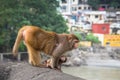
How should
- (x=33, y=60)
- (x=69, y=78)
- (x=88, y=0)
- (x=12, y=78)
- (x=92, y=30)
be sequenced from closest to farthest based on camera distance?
(x=69, y=78), (x=12, y=78), (x=33, y=60), (x=92, y=30), (x=88, y=0)

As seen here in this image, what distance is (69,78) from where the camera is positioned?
101 inches

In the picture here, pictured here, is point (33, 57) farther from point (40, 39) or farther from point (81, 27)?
point (81, 27)

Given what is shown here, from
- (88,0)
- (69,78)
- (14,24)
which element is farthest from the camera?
(88,0)

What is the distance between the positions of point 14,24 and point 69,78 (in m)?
16.1

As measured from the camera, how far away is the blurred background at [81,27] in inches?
710

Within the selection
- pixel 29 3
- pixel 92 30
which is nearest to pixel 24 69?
pixel 29 3

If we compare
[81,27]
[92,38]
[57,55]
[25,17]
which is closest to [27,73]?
[57,55]

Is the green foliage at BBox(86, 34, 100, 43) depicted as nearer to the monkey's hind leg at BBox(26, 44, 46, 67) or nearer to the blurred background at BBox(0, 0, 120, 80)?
the blurred background at BBox(0, 0, 120, 80)

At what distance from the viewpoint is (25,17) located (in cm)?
1939

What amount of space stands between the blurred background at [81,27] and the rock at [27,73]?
982 centimetres

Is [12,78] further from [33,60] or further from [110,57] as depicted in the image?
Answer: [110,57]

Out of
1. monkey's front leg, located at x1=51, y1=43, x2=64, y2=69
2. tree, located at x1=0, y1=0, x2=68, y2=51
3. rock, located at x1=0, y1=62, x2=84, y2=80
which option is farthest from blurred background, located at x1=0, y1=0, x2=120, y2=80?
rock, located at x1=0, y1=62, x2=84, y2=80

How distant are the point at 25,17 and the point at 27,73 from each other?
1661cm

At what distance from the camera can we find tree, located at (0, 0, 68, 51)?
1808 cm
